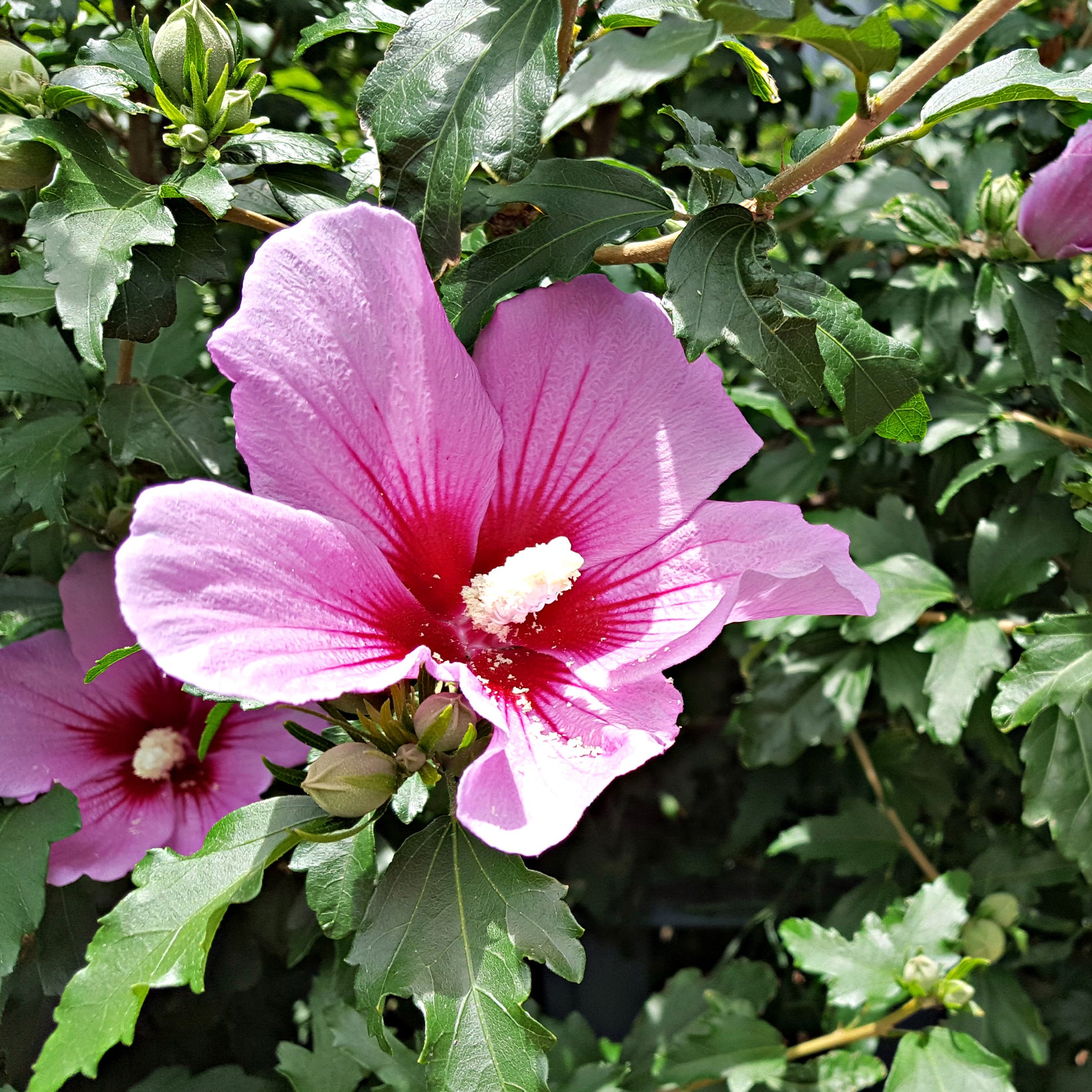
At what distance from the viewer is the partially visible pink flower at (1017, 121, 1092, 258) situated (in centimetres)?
106

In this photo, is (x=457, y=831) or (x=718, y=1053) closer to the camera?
(x=457, y=831)

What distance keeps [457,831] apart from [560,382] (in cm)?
38

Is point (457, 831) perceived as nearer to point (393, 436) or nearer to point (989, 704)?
point (393, 436)

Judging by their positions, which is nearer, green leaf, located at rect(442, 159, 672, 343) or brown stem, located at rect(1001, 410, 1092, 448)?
green leaf, located at rect(442, 159, 672, 343)

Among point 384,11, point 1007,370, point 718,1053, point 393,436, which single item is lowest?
point 718,1053

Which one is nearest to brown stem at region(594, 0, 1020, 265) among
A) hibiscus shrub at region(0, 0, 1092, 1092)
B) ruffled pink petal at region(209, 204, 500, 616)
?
hibiscus shrub at region(0, 0, 1092, 1092)

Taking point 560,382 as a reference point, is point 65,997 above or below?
below

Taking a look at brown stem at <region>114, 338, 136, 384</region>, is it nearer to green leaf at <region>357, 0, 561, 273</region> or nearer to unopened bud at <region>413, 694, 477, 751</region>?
green leaf at <region>357, 0, 561, 273</region>

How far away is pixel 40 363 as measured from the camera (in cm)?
106

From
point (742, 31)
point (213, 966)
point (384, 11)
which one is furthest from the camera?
point (213, 966)

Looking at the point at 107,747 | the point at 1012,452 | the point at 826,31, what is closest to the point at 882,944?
the point at 1012,452

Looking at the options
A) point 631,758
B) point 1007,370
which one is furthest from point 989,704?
point 631,758

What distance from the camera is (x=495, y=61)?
2.55 ft

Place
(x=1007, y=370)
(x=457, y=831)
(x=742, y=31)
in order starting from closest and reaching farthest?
(x=742, y=31) → (x=457, y=831) → (x=1007, y=370)
